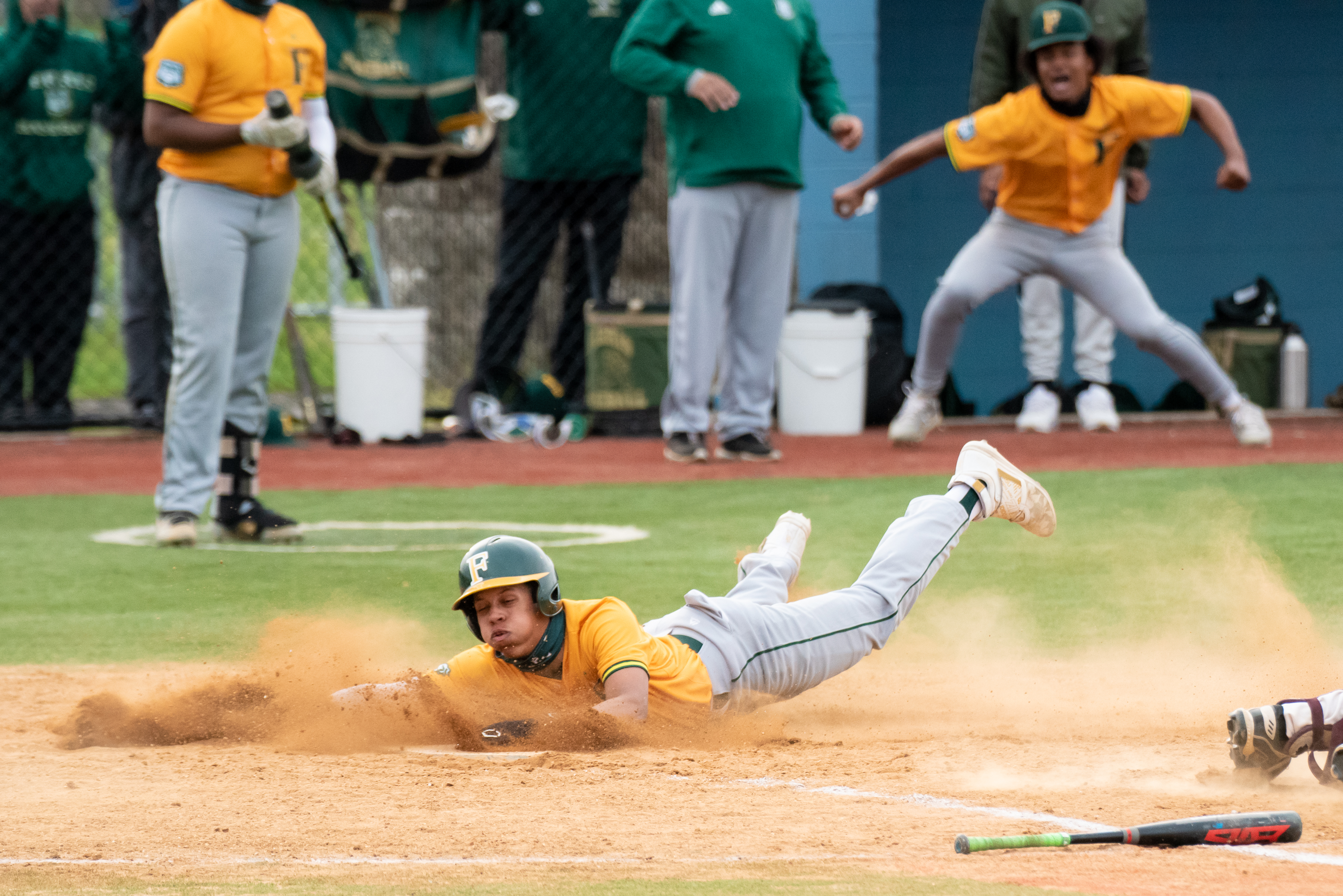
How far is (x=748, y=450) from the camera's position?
9.90m

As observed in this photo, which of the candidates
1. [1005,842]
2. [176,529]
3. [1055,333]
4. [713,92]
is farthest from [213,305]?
[1055,333]

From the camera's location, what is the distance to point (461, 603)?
14.0 feet

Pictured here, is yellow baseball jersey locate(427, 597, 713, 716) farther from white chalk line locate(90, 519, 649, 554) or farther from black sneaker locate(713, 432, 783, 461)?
black sneaker locate(713, 432, 783, 461)

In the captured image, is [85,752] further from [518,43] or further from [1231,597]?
[518,43]

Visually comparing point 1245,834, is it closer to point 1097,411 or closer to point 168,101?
point 168,101

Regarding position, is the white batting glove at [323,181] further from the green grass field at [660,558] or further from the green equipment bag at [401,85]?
the green equipment bag at [401,85]

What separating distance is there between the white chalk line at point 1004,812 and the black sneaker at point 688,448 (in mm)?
6051

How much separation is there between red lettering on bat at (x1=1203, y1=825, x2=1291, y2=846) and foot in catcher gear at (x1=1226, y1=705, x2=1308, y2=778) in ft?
1.73

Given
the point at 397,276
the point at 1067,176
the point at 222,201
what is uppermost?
the point at 1067,176

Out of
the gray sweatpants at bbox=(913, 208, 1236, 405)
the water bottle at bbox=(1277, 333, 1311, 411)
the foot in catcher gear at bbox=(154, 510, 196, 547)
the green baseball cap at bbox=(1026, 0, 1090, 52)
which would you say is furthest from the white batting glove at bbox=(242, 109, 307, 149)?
the water bottle at bbox=(1277, 333, 1311, 411)

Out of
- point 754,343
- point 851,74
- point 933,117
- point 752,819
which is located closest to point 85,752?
point 752,819

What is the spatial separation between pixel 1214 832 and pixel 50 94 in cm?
962

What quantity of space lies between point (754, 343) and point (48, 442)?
5.00m


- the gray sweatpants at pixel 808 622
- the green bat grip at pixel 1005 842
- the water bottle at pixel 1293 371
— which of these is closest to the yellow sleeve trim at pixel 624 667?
the gray sweatpants at pixel 808 622
